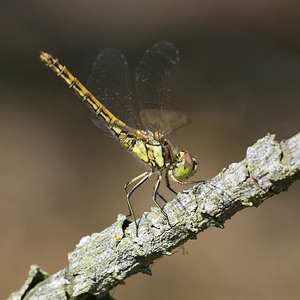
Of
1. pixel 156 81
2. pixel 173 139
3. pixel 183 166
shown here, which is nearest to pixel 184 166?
pixel 183 166

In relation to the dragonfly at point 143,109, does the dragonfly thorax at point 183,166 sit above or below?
below

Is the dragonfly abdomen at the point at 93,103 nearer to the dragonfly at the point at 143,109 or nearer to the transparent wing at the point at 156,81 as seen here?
the dragonfly at the point at 143,109

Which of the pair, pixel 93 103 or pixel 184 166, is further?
pixel 93 103

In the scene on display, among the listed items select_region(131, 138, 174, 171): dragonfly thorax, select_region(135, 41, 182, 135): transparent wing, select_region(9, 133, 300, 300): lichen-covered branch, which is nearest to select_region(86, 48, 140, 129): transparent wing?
select_region(135, 41, 182, 135): transparent wing

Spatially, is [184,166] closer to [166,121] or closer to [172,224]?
[166,121]

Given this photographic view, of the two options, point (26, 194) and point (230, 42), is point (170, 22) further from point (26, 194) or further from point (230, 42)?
point (26, 194)

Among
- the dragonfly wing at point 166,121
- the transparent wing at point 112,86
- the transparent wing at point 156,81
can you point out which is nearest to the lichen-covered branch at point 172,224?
the dragonfly wing at point 166,121
